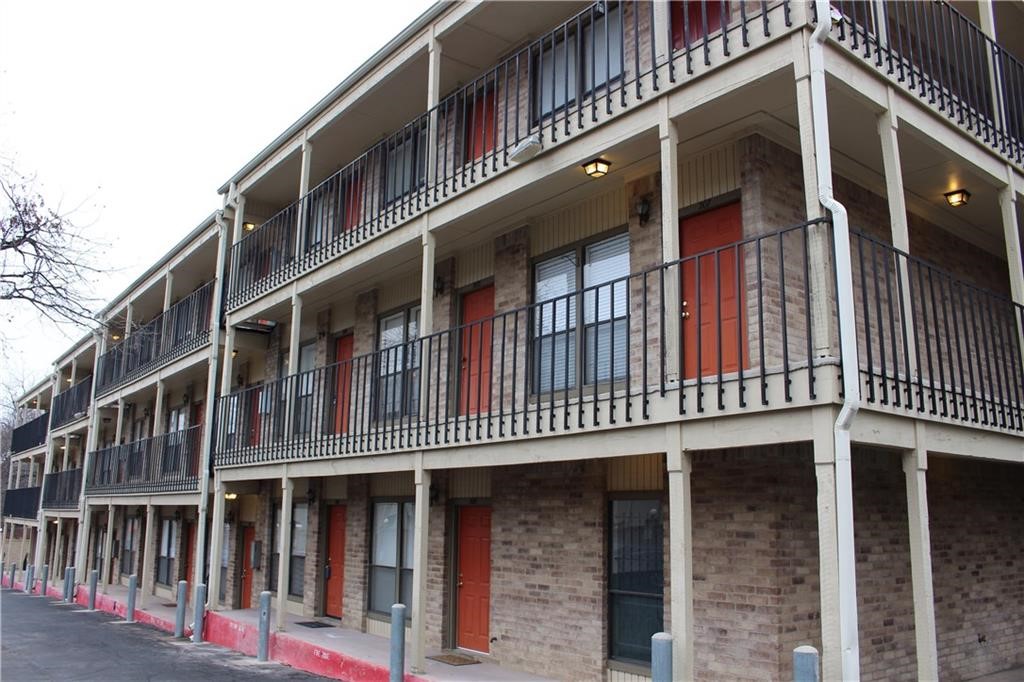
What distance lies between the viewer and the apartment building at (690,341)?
6.61m

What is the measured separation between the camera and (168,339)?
20.4 m

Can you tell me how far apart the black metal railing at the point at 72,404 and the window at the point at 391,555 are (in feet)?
59.5

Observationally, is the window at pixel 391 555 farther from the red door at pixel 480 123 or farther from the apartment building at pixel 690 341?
the red door at pixel 480 123

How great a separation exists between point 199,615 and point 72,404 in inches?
706

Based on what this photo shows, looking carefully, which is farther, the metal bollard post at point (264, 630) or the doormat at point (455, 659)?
the metal bollard post at point (264, 630)

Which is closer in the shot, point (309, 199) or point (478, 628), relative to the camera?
point (478, 628)

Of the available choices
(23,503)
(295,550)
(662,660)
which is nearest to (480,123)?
(662,660)

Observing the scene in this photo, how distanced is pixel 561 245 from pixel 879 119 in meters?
4.29

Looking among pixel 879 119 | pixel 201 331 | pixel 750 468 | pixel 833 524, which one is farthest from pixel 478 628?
pixel 201 331

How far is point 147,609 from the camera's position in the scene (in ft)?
62.8

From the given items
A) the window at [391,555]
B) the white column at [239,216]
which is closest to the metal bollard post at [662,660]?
the window at [391,555]

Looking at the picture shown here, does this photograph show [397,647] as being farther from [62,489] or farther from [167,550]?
[62,489]

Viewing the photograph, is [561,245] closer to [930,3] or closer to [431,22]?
[431,22]

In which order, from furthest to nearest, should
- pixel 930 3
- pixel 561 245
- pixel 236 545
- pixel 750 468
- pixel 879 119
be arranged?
pixel 236 545, pixel 561 245, pixel 930 3, pixel 750 468, pixel 879 119
